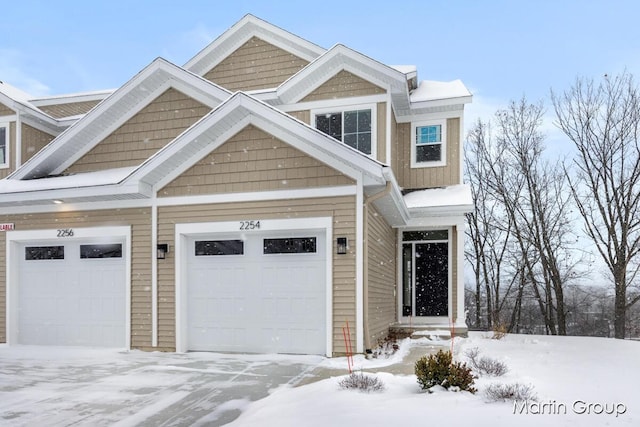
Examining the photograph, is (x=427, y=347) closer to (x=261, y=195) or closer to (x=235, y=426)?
(x=261, y=195)

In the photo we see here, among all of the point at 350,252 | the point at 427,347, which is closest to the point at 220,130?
the point at 350,252

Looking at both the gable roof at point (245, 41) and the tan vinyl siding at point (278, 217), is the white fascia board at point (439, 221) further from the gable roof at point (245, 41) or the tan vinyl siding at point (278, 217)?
the gable roof at point (245, 41)

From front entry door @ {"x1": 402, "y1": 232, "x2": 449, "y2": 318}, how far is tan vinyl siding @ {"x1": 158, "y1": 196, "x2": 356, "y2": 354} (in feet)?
15.6

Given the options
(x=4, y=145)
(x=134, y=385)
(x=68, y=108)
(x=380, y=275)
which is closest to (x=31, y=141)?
(x=4, y=145)

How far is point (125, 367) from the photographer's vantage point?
8.02 m

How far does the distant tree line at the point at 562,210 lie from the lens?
696 inches

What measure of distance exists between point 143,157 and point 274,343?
4.85 meters

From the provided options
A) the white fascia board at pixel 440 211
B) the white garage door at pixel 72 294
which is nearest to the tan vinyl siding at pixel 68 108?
the white garage door at pixel 72 294

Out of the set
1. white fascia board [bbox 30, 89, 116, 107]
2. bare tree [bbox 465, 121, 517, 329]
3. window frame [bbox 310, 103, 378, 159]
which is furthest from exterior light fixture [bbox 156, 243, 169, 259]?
bare tree [bbox 465, 121, 517, 329]

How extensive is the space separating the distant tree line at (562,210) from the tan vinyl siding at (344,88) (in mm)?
8576

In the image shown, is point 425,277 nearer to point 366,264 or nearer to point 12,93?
point 366,264

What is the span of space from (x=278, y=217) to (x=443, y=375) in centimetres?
440

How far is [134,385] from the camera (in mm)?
6746

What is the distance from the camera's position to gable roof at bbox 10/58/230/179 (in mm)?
10477
